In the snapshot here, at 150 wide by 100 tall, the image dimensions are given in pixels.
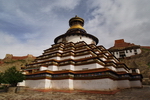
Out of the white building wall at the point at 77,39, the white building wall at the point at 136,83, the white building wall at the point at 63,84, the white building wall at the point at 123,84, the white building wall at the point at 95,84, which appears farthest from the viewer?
the white building wall at the point at 77,39

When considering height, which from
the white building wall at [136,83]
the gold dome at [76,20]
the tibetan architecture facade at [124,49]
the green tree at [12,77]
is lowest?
the white building wall at [136,83]

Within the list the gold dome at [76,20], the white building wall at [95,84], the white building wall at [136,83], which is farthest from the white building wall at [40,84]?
the gold dome at [76,20]

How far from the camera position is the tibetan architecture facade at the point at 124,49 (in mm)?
52594

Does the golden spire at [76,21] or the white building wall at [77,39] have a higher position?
the golden spire at [76,21]

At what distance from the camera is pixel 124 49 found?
55.2m

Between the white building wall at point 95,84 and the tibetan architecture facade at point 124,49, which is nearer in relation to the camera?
the white building wall at point 95,84

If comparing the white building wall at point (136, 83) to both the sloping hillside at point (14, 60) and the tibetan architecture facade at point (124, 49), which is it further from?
the sloping hillside at point (14, 60)

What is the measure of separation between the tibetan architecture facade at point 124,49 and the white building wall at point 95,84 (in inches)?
1767

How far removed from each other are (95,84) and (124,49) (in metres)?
47.0

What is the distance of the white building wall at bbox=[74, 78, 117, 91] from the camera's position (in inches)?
526

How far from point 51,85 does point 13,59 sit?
61354mm

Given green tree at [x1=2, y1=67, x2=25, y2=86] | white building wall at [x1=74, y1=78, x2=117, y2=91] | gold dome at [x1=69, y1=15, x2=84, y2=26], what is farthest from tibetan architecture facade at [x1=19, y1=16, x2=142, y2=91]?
gold dome at [x1=69, y1=15, x2=84, y2=26]

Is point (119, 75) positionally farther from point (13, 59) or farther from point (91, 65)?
point (13, 59)

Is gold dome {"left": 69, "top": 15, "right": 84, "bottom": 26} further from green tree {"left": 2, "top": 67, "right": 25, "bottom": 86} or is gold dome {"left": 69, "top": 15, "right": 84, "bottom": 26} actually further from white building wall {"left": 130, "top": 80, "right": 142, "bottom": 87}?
green tree {"left": 2, "top": 67, "right": 25, "bottom": 86}
